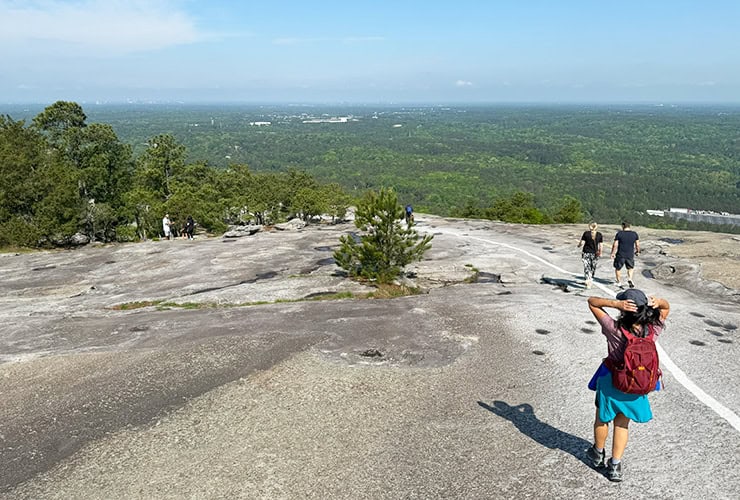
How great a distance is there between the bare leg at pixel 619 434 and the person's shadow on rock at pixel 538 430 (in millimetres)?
544

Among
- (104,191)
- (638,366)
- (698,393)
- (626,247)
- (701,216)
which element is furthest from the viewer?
(701,216)

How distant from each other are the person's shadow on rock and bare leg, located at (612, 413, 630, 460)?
544mm

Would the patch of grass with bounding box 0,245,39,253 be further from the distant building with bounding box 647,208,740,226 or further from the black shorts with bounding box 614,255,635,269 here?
the distant building with bounding box 647,208,740,226

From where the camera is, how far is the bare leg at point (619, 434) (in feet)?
17.8

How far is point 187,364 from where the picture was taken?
939 centimetres

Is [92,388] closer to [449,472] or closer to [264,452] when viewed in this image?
[264,452]

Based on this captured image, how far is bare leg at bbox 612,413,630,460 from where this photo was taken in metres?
5.43

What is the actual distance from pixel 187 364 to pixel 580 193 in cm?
16907

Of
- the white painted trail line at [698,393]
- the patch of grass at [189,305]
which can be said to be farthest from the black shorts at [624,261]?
the patch of grass at [189,305]

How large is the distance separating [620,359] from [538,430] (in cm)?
217

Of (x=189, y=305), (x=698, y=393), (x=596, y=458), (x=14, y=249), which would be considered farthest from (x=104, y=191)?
(x=596, y=458)

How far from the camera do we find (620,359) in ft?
17.0

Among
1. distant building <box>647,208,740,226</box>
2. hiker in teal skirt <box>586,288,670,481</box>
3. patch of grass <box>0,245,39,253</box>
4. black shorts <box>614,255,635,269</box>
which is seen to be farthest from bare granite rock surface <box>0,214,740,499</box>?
distant building <box>647,208,740,226</box>

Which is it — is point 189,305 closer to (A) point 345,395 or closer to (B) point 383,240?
(B) point 383,240
